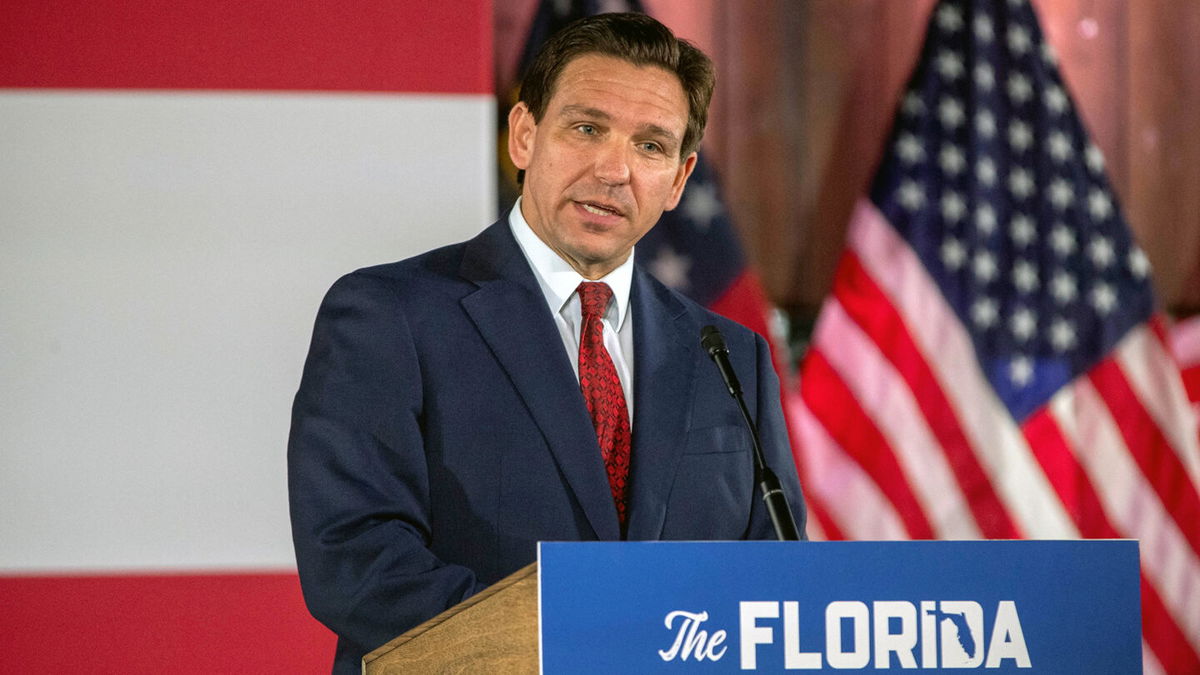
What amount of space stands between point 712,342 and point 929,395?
2094mm

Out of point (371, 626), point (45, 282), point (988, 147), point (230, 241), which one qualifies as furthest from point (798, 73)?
point (371, 626)

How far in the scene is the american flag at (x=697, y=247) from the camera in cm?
349

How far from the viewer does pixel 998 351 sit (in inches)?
143

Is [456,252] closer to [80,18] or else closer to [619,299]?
[619,299]

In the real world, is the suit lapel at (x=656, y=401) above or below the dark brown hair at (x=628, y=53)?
below

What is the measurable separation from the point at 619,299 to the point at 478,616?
76 centimetres

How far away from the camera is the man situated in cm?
164

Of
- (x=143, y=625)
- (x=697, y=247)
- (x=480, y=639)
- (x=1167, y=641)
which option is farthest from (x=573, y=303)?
(x=1167, y=641)

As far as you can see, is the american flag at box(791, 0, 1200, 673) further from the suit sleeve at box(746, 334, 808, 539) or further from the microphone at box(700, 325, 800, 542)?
the microphone at box(700, 325, 800, 542)

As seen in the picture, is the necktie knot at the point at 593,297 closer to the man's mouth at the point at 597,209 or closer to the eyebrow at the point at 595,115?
the man's mouth at the point at 597,209

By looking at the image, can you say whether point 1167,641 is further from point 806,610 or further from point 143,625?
point 806,610

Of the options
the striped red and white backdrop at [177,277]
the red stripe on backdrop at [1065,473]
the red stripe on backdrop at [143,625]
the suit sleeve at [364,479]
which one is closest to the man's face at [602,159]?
the suit sleeve at [364,479]

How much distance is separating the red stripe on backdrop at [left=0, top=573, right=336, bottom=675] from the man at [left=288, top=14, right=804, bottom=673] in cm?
71

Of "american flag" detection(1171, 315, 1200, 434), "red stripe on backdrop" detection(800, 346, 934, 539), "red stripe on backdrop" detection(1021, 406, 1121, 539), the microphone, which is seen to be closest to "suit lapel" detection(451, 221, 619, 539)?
the microphone
